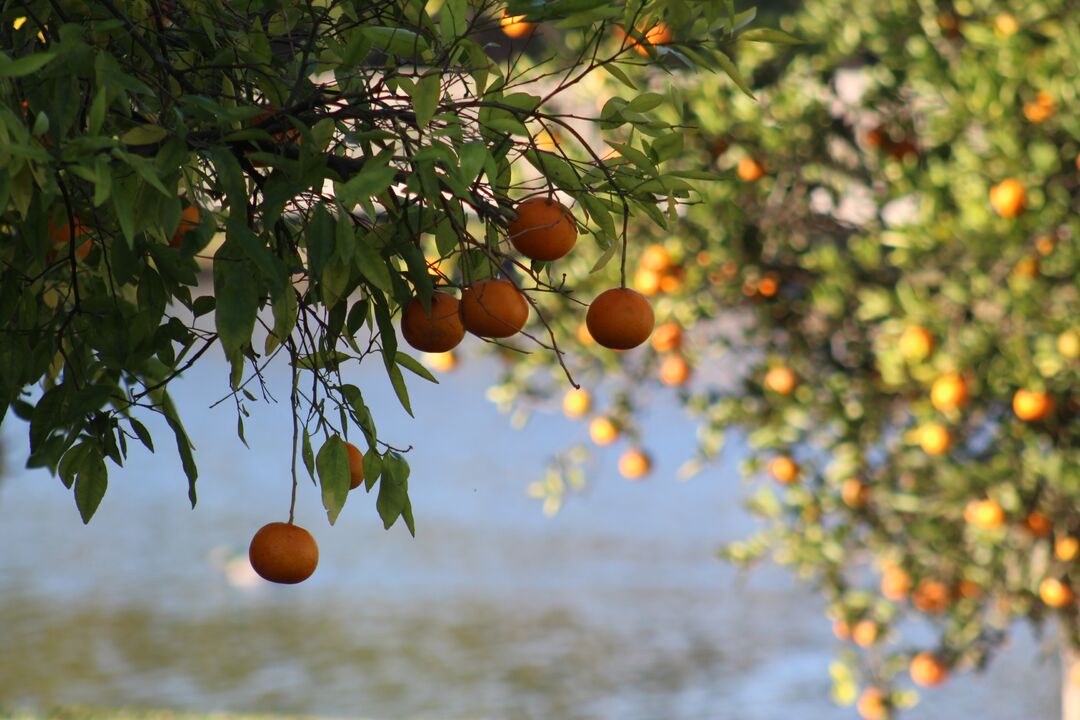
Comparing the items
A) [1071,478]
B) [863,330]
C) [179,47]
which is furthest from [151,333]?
[863,330]

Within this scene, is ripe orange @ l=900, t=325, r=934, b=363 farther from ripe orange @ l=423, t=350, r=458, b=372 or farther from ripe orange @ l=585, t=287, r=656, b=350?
ripe orange @ l=585, t=287, r=656, b=350

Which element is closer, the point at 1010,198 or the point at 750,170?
the point at 1010,198

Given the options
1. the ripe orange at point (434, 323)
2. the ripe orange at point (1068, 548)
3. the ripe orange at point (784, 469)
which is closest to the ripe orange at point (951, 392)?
the ripe orange at point (1068, 548)

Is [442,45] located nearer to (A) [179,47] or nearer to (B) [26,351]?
(A) [179,47]

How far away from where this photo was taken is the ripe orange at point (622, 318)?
1.17m

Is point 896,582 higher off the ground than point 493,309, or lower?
higher

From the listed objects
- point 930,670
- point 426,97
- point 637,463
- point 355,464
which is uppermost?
point 637,463

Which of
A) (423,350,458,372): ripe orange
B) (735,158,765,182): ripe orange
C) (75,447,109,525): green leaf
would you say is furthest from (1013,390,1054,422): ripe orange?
(75,447,109,525): green leaf

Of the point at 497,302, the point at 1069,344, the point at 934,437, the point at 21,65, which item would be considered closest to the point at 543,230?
the point at 497,302

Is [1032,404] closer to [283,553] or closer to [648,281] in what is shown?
[648,281]

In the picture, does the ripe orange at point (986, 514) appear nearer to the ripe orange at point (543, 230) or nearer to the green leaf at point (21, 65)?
the ripe orange at point (543, 230)

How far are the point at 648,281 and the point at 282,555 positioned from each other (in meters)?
1.93

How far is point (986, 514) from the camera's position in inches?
103

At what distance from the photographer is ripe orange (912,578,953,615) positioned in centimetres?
305
